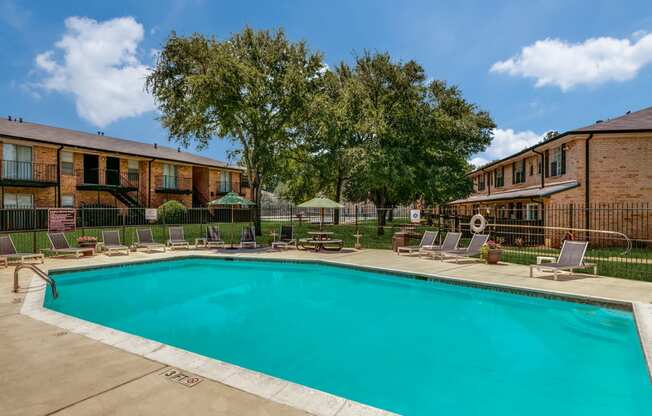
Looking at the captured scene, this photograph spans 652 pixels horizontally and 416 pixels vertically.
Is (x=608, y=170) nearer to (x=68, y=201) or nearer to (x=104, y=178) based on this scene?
(x=104, y=178)

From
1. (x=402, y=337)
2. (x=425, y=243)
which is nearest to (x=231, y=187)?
(x=425, y=243)

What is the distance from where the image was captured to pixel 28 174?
21.4m

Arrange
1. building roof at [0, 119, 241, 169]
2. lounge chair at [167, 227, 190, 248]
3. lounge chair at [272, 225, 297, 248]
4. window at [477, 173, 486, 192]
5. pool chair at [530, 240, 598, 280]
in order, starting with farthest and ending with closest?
window at [477, 173, 486, 192], building roof at [0, 119, 241, 169], lounge chair at [272, 225, 297, 248], lounge chair at [167, 227, 190, 248], pool chair at [530, 240, 598, 280]

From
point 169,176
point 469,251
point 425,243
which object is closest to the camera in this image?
point 469,251

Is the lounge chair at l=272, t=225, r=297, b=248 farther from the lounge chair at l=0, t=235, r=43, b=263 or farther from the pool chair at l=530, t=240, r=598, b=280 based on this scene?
the pool chair at l=530, t=240, r=598, b=280

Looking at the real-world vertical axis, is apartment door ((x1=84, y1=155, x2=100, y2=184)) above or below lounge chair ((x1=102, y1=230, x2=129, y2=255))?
above

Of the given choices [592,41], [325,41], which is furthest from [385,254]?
[325,41]

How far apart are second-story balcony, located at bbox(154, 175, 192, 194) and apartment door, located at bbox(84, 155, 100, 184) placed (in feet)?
13.5

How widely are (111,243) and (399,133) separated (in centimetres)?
1600

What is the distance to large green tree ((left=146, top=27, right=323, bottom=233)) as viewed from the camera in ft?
61.9

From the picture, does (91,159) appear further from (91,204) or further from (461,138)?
(461,138)

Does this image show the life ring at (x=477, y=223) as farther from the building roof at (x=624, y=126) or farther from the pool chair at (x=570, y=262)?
the building roof at (x=624, y=126)

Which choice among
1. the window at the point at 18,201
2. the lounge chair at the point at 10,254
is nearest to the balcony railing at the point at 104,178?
the window at the point at 18,201

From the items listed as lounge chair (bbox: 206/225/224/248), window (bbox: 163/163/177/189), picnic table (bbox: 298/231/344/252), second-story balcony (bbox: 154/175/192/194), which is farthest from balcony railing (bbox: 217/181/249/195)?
picnic table (bbox: 298/231/344/252)
